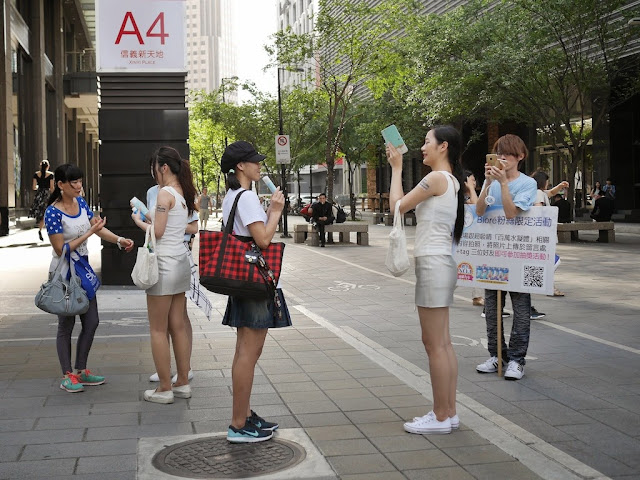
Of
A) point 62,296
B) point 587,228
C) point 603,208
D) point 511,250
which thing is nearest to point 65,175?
point 62,296

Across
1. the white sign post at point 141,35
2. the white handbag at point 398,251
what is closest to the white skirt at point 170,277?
the white handbag at point 398,251

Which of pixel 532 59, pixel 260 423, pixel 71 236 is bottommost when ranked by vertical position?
pixel 260 423

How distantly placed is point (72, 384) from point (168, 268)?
1210 millimetres

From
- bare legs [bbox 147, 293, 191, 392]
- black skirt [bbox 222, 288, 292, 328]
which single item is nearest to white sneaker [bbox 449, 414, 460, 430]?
black skirt [bbox 222, 288, 292, 328]

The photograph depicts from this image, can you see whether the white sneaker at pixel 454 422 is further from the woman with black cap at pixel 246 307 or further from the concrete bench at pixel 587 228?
the concrete bench at pixel 587 228

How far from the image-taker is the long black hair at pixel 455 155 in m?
5.30

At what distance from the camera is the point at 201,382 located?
6.61 metres

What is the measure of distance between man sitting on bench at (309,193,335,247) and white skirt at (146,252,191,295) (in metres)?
18.1

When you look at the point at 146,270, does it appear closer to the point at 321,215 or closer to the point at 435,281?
the point at 435,281

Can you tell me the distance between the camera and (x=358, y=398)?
238 inches

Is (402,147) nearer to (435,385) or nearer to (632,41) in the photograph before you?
(435,385)

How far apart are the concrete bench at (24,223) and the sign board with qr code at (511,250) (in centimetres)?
2462

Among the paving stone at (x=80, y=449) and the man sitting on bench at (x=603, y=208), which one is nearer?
the paving stone at (x=80, y=449)

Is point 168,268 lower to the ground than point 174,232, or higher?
lower
